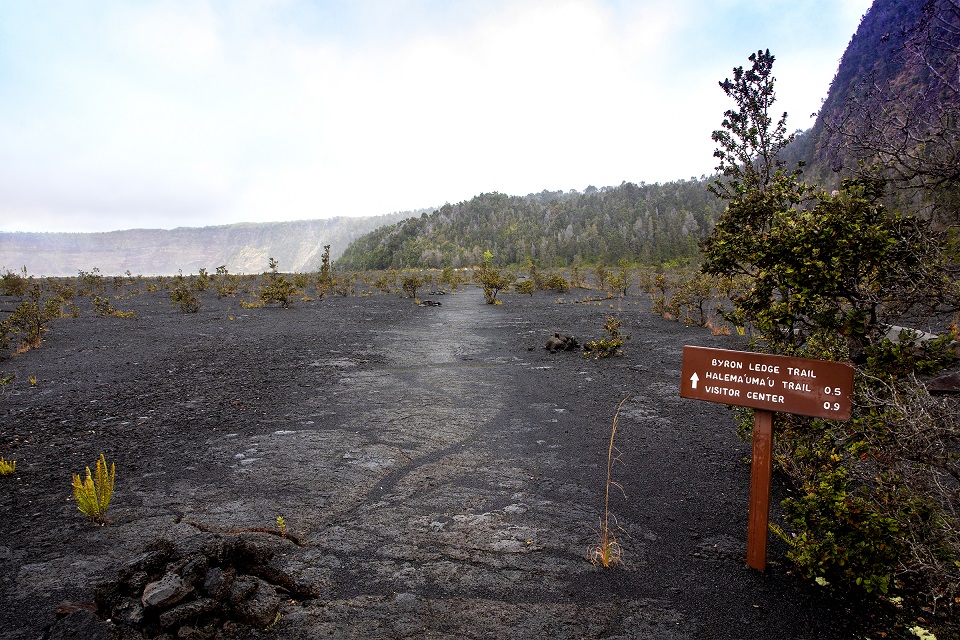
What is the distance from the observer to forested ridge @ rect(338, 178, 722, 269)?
91125 millimetres

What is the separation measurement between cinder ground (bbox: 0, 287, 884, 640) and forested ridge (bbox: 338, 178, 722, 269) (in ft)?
239

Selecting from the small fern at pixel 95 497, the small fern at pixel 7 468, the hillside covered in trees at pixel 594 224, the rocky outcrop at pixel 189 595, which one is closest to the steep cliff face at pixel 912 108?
the rocky outcrop at pixel 189 595

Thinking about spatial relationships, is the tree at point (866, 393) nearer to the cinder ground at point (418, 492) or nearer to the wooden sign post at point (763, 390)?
the wooden sign post at point (763, 390)

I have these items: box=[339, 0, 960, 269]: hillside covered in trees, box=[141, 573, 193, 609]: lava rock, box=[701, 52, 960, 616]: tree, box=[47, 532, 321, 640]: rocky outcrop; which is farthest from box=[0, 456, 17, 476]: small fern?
box=[339, 0, 960, 269]: hillside covered in trees

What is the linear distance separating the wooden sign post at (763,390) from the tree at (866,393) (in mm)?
183

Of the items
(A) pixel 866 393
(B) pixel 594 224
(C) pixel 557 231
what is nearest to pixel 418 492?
(A) pixel 866 393

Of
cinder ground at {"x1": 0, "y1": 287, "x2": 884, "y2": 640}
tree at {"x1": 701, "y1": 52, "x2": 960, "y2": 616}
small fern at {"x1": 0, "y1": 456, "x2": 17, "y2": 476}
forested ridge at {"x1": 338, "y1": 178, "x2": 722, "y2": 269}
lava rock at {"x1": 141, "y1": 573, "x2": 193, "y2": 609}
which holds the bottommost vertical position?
cinder ground at {"x1": 0, "y1": 287, "x2": 884, "y2": 640}

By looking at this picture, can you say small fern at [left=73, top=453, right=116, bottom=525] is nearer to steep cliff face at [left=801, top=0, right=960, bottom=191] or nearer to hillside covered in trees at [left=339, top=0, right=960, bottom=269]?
steep cliff face at [left=801, top=0, right=960, bottom=191]

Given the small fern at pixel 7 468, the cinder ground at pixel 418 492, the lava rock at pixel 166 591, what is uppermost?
the lava rock at pixel 166 591

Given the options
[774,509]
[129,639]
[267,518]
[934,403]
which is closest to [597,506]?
[774,509]

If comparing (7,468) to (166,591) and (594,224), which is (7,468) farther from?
(594,224)

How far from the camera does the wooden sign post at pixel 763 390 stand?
3.21 meters

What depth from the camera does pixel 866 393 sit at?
10.4 ft

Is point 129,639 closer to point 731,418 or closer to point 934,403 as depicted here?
point 934,403
